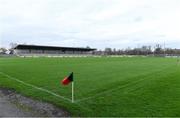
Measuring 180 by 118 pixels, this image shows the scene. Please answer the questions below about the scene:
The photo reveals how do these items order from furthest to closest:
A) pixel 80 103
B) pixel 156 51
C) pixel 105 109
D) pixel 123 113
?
pixel 156 51, pixel 80 103, pixel 105 109, pixel 123 113

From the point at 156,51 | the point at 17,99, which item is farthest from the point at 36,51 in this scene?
the point at 17,99

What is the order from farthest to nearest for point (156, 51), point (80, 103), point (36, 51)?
point (156, 51), point (36, 51), point (80, 103)

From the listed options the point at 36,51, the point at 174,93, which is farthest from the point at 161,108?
the point at 36,51

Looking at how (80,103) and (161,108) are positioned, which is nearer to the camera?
(161,108)

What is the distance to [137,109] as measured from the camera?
9992 mm

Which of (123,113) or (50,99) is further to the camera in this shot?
(50,99)

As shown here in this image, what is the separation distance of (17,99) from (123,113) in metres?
5.77

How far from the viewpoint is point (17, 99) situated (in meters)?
13.1

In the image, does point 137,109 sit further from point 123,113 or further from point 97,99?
point 97,99

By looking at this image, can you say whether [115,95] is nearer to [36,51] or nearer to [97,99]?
[97,99]

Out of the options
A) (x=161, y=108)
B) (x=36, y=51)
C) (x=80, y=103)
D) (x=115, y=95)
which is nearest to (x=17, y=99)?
(x=80, y=103)

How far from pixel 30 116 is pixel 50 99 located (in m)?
2.88

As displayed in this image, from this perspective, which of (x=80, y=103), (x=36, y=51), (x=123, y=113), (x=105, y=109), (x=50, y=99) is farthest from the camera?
(x=36, y=51)

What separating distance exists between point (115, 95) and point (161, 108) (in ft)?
9.98
